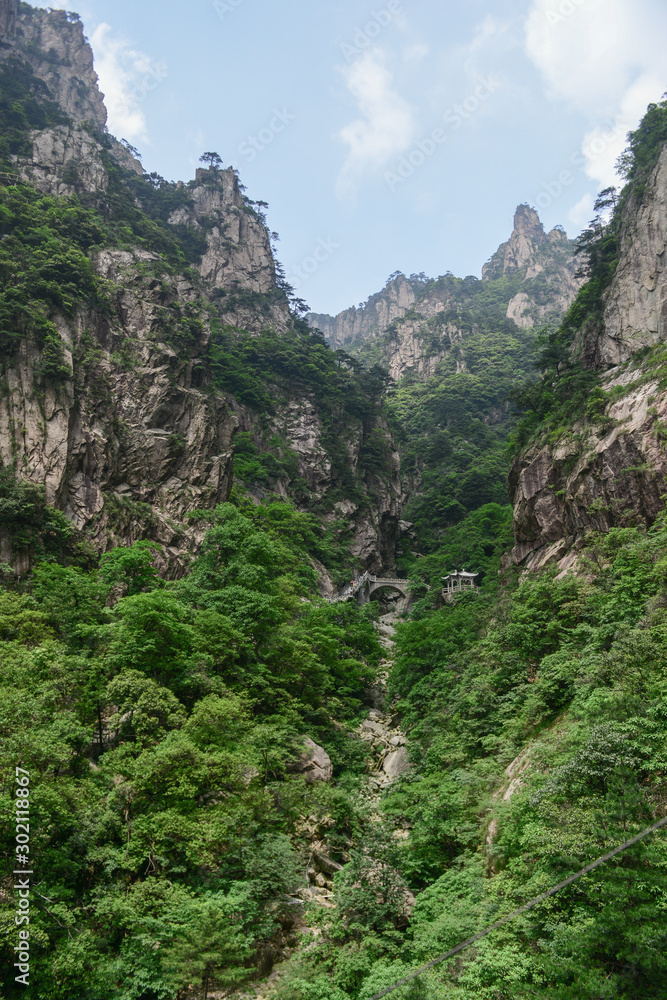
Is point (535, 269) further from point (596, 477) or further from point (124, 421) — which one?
point (124, 421)

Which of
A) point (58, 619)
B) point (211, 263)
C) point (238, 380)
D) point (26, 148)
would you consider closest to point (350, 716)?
point (58, 619)

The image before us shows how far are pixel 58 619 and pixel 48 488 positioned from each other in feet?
35.2

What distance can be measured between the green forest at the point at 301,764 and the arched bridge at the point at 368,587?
1084 centimetres

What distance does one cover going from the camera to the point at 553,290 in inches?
4139

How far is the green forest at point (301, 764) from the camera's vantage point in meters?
8.12

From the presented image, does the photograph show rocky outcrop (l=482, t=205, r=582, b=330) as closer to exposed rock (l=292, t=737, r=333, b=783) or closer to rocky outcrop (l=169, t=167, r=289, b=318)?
rocky outcrop (l=169, t=167, r=289, b=318)

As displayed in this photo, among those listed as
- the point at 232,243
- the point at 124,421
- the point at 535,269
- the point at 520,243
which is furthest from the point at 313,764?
the point at 520,243

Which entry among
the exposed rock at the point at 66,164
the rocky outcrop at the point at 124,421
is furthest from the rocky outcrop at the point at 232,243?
the rocky outcrop at the point at 124,421

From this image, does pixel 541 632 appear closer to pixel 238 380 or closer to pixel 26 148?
pixel 238 380

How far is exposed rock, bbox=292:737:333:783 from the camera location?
16.8m

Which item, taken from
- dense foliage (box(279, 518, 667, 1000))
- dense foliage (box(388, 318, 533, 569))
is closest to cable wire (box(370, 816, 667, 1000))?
dense foliage (box(279, 518, 667, 1000))

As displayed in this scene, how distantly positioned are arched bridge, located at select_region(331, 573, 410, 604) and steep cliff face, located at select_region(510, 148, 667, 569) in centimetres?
1377

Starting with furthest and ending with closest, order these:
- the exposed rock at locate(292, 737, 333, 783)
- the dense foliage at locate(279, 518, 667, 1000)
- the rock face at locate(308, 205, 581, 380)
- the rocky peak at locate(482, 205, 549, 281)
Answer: the rocky peak at locate(482, 205, 549, 281) < the rock face at locate(308, 205, 581, 380) < the exposed rock at locate(292, 737, 333, 783) < the dense foliage at locate(279, 518, 667, 1000)

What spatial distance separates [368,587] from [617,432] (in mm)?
26169
